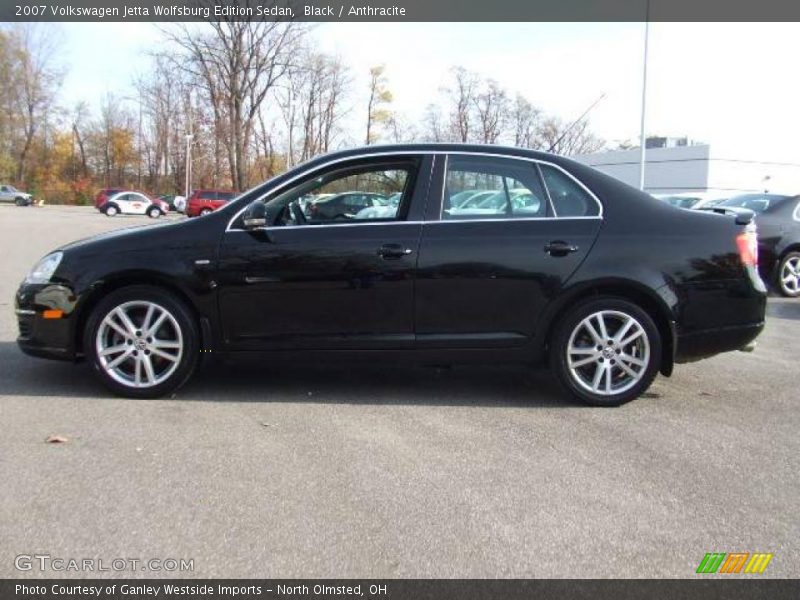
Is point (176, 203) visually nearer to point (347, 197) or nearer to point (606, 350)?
point (347, 197)

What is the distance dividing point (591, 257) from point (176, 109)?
263 ft

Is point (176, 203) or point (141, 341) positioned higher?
point (176, 203)

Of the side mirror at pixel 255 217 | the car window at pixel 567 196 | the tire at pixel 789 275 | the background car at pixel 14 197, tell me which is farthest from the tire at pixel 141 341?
the background car at pixel 14 197

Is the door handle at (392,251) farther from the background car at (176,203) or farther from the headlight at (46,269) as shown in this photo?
the background car at (176,203)

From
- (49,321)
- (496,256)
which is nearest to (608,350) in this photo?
(496,256)

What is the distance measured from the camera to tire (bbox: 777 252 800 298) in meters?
9.83

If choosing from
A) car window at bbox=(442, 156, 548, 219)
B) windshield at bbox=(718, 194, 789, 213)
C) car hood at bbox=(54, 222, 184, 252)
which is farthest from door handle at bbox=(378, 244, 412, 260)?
windshield at bbox=(718, 194, 789, 213)

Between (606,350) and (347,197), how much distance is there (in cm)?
208

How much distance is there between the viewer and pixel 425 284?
178 inches

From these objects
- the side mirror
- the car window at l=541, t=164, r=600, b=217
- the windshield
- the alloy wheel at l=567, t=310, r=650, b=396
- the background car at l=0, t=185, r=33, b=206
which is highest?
the background car at l=0, t=185, r=33, b=206

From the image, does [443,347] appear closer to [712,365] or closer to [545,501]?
[545,501]

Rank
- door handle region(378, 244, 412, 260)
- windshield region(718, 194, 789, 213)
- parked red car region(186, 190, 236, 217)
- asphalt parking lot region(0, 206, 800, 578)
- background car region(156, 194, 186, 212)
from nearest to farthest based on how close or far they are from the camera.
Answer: asphalt parking lot region(0, 206, 800, 578) → door handle region(378, 244, 412, 260) → windshield region(718, 194, 789, 213) → parked red car region(186, 190, 236, 217) → background car region(156, 194, 186, 212)

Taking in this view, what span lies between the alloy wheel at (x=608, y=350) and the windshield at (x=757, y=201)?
21.7 ft

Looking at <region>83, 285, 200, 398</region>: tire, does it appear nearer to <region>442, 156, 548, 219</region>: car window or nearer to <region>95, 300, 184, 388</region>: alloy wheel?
<region>95, 300, 184, 388</region>: alloy wheel
